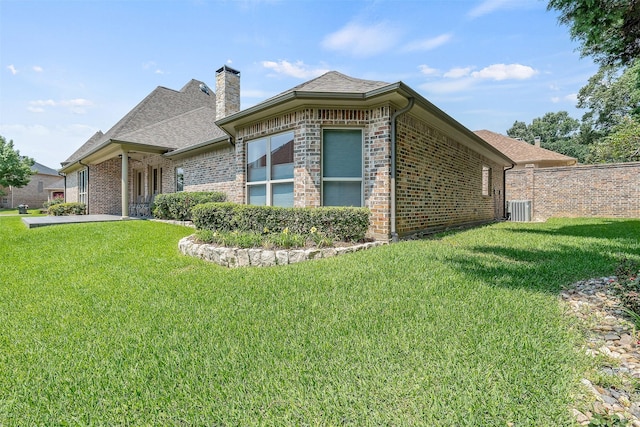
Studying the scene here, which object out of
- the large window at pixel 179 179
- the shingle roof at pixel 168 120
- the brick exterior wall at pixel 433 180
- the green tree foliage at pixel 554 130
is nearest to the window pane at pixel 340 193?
the brick exterior wall at pixel 433 180

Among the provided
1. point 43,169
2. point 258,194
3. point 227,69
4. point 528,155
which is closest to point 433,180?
point 258,194

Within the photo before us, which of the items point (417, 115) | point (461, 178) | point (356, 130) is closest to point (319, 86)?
point (356, 130)

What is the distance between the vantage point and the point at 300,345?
244 cm

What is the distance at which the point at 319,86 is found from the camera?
710cm

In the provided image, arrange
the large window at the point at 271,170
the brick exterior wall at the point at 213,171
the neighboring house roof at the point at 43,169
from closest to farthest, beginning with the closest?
the large window at the point at 271,170 < the brick exterior wall at the point at 213,171 < the neighboring house roof at the point at 43,169

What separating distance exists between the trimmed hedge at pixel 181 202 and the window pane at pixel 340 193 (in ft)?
17.4

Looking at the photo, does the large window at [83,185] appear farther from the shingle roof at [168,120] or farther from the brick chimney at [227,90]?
the brick chimney at [227,90]

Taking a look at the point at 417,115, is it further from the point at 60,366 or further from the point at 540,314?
the point at 60,366

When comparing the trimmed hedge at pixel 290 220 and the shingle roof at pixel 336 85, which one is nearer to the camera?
the trimmed hedge at pixel 290 220

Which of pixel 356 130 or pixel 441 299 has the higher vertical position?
pixel 356 130

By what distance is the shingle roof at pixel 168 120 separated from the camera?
13733 millimetres

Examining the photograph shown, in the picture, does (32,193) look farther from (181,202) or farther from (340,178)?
(340,178)

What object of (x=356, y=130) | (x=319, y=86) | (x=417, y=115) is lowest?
(x=356, y=130)

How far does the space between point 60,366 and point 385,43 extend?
9040 mm
